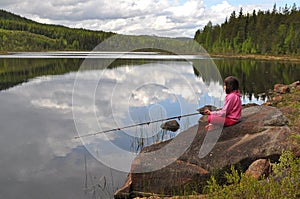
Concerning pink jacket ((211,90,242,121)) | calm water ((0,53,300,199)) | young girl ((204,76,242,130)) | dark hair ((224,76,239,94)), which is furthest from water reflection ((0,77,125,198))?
dark hair ((224,76,239,94))

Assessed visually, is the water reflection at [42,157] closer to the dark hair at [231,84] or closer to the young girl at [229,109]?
the young girl at [229,109]

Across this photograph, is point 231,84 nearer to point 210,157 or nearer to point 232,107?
point 232,107

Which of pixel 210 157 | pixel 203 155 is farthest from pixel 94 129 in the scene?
pixel 210 157

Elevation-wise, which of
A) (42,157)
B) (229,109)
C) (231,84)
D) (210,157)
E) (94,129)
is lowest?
(42,157)

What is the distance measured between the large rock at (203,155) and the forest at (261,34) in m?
70.5

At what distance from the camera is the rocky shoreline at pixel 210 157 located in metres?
6.26

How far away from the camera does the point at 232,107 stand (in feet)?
22.8

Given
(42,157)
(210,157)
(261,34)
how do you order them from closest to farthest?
1. (210,157)
2. (42,157)
3. (261,34)

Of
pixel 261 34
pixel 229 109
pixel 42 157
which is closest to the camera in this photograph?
pixel 229 109

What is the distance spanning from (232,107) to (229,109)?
3.3 inches

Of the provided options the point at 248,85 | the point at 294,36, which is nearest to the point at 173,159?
the point at 248,85

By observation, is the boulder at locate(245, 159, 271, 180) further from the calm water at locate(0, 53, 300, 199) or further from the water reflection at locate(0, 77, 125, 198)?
the water reflection at locate(0, 77, 125, 198)

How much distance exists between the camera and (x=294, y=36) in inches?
2781

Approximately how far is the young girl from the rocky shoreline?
181 mm
